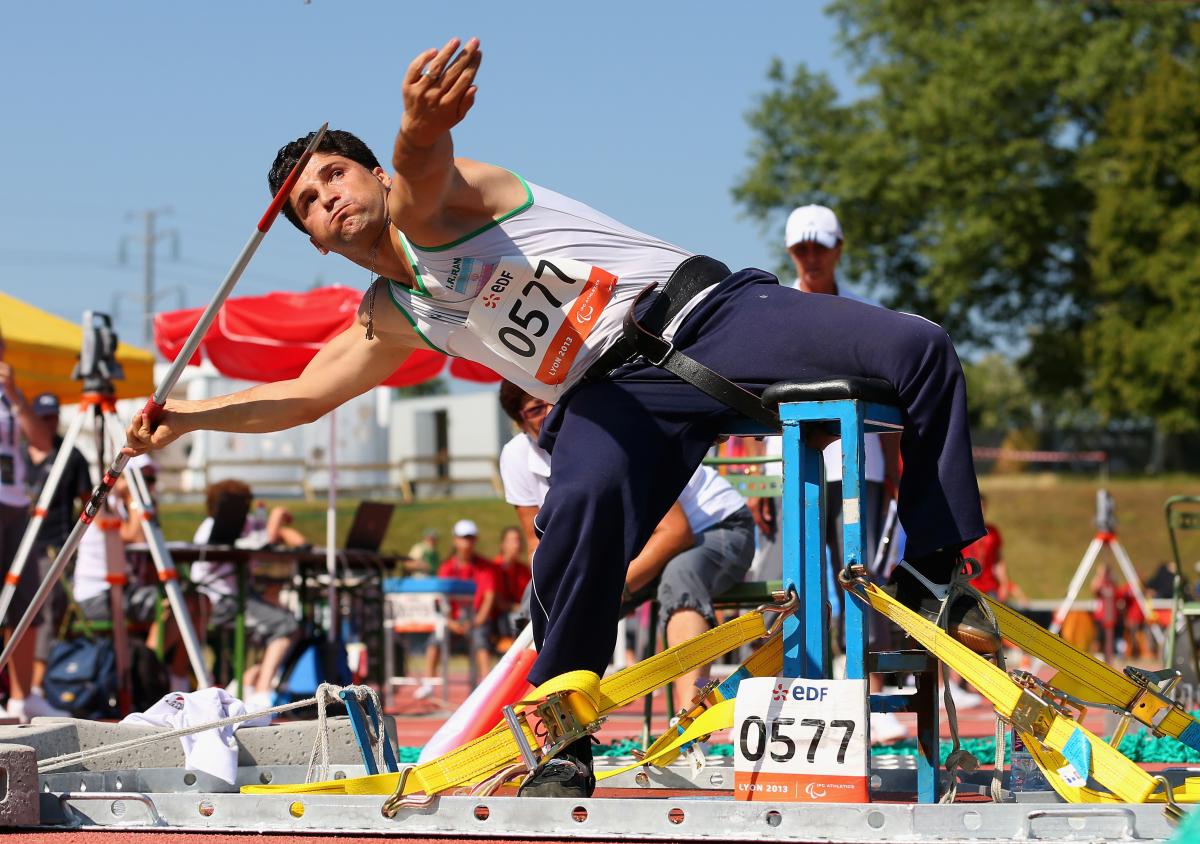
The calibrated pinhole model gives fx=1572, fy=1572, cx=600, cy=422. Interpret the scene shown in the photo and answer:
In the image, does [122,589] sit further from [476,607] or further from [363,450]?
[363,450]

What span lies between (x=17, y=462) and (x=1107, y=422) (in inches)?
1594

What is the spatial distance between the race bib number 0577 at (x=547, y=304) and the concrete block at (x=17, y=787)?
1451mm

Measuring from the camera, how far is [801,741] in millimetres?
3279

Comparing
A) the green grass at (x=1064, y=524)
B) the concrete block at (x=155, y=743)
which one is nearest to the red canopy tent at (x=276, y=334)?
the concrete block at (x=155, y=743)

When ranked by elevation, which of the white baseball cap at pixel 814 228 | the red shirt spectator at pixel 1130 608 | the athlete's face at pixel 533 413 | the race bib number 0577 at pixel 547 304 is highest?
the white baseball cap at pixel 814 228

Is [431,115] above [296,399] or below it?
above

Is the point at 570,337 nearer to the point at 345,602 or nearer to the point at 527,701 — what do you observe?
the point at 527,701

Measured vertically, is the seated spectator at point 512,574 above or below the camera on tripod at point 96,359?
below

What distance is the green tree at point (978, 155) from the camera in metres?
43.5

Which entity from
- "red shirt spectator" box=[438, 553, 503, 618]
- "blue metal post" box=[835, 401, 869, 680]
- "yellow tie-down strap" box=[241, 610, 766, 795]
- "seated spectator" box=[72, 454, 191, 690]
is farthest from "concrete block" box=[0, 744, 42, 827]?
"red shirt spectator" box=[438, 553, 503, 618]

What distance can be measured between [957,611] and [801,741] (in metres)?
0.50

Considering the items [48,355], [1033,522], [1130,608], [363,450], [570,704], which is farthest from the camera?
[363,450]

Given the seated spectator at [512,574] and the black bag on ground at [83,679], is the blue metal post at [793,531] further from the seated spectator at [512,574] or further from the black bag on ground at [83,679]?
the seated spectator at [512,574]

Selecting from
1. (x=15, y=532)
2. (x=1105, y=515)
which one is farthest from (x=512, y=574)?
(x=15, y=532)
